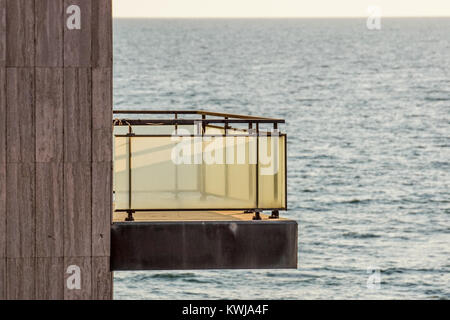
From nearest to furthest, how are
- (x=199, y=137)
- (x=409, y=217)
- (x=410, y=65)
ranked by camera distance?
(x=199, y=137)
(x=409, y=217)
(x=410, y=65)

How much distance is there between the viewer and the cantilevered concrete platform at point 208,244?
11.0m

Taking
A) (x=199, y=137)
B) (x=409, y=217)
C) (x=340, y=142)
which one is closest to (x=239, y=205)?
(x=199, y=137)

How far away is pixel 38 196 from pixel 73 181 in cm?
35

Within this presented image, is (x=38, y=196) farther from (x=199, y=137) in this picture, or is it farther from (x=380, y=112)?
(x=380, y=112)

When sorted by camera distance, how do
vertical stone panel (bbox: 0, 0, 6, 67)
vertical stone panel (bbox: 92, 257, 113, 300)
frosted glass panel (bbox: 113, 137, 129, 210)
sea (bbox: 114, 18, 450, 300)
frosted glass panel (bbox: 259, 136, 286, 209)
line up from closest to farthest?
vertical stone panel (bbox: 0, 0, 6, 67) < vertical stone panel (bbox: 92, 257, 113, 300) < frosted glass panel (bbox: 113, 137, 129, 210) < frosted glass panel (bbox: 259, 136, 286, 209) < sea (bbox: 114, 18, 450, 300)

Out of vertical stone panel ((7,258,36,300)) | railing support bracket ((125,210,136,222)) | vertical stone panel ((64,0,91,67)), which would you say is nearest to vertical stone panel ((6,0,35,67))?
vertical stone panel ((64,0,91,67))

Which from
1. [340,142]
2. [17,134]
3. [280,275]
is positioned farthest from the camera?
[340,142]

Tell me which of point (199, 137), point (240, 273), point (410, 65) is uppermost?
point (410, 65)

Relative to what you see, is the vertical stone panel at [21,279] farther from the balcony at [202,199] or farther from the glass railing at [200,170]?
the glass railing at [200,170]

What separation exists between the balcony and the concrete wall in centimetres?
57

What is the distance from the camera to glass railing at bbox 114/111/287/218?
11.6 m

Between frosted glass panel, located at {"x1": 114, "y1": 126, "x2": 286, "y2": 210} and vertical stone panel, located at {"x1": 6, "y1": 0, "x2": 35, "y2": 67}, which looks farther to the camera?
frosted glass panel, located at {"x1": 114, "y1": 126, "x2": 286, "y2": 210}

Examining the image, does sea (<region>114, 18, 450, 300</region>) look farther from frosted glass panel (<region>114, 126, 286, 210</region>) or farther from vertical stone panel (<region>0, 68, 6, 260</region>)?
vertical stone panel (<region>0, 68, 6, 260</region>)

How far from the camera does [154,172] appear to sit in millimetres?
11688
